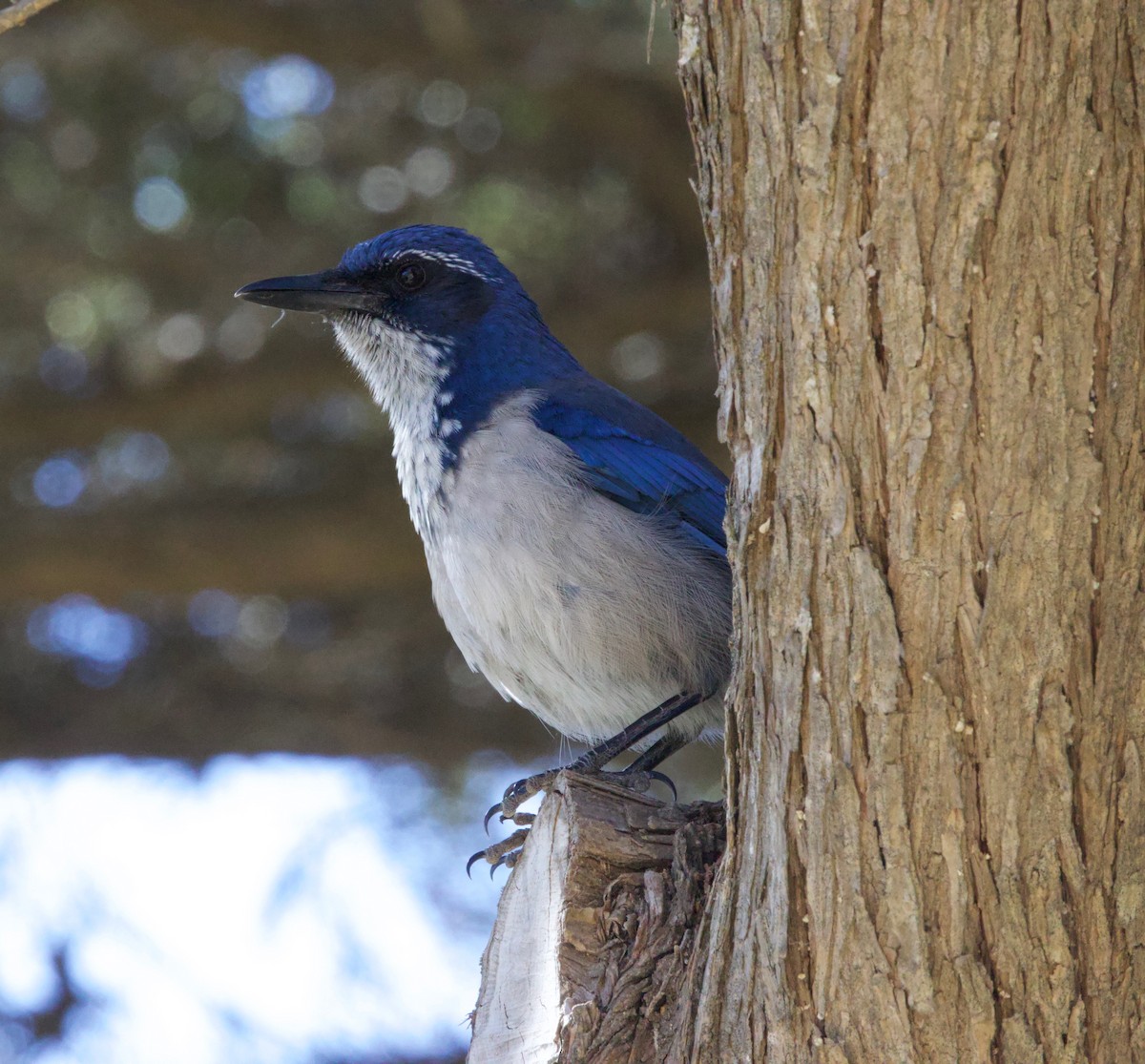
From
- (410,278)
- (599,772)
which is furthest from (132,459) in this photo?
(599,772)

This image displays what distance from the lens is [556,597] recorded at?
4215 mm

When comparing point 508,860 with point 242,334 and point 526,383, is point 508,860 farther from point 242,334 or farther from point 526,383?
point 242,334

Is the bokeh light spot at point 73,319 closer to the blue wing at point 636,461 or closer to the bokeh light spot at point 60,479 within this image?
the bokeh light spot at point 60,479

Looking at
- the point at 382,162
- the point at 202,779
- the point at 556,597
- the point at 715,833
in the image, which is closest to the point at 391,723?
the point at 202,779

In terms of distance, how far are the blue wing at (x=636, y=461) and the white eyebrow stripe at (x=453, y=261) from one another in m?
0.67

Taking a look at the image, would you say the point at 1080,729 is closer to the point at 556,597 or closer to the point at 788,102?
the point at 788,102

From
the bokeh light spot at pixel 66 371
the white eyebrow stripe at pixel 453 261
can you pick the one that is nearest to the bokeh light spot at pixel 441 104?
the bokeh light spot at pixel 66 371

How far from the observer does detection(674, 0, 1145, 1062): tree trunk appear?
2.62 meters

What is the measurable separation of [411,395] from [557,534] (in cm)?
95

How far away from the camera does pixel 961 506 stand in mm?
2660

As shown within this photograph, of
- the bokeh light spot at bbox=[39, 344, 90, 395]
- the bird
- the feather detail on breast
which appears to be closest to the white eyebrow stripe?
the bird

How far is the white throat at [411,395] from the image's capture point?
4.64 m

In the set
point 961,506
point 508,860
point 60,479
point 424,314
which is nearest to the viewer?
point 961,506

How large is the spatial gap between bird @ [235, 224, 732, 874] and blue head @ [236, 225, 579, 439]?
1 centimetres
